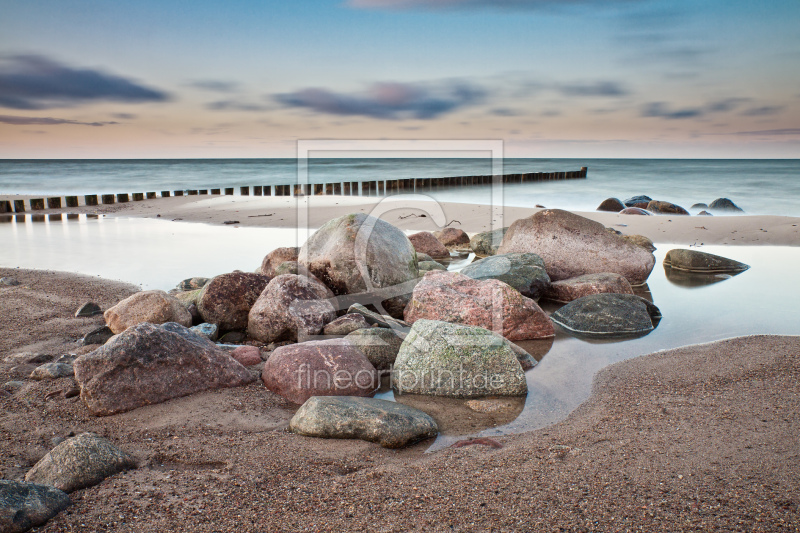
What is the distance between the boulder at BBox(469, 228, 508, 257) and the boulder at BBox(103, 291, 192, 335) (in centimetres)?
584

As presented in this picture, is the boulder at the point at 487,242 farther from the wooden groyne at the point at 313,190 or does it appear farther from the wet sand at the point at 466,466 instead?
the wooden groyne at the point at 313,190

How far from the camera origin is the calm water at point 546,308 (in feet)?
12.3

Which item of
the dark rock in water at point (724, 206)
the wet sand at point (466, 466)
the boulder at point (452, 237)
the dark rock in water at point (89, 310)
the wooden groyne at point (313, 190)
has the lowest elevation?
the wet sand at point (466, 466)

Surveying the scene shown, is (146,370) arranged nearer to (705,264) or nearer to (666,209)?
(705,264)

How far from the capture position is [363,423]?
311 centimetres

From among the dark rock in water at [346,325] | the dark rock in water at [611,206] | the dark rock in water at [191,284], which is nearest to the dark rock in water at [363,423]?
the dark rock in water at [346,325]

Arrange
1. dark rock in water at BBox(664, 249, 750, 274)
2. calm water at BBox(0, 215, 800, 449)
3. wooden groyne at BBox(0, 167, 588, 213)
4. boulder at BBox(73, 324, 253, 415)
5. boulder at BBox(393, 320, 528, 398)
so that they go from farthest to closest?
wooden groyne at BBox(0, 167, 588, 213), dark rock in water at BBox(664, 249, 750, 274), boulder at BBox(393, 320, 528, 398), calm water at BBox(0, 215, 800, 449), boulder at BBox(73, 324, 253, 415)

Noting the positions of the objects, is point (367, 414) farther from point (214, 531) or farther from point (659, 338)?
point (659, 338)

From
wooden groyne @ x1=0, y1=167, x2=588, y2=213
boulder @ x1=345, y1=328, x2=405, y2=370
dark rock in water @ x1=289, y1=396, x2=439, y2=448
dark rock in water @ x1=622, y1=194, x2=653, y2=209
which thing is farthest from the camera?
dark rock in water @ x1=622, y1=194, x2=653, y2=209

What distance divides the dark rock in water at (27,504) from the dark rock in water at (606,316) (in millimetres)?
4555

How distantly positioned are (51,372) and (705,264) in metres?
8.57

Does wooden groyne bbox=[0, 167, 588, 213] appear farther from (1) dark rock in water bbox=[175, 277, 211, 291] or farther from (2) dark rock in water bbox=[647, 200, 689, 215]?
(2) dark rock in water bbox=[647, 200, 689, 215]

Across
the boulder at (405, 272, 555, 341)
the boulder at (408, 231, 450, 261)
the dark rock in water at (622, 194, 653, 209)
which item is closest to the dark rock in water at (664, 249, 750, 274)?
the boulder at (408, 231, 450, 261)

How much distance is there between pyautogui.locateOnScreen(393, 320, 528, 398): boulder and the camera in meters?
3.85
